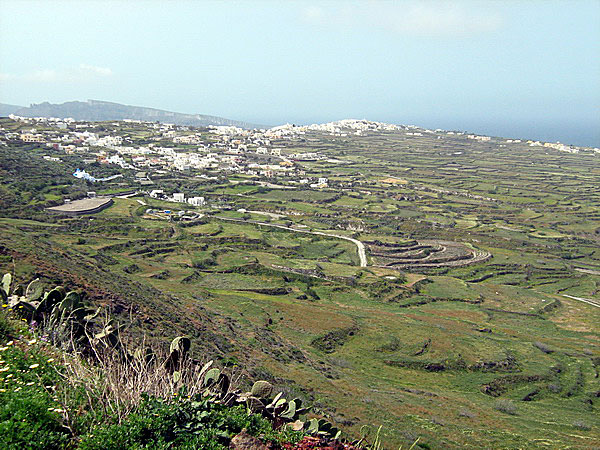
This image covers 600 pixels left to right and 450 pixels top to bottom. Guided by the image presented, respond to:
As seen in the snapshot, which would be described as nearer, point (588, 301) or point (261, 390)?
point (261, 390)

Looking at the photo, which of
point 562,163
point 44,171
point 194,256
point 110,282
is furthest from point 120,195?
point 562,163

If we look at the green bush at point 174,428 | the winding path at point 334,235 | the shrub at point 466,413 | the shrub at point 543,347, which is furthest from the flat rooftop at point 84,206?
the green bush at point 174,428

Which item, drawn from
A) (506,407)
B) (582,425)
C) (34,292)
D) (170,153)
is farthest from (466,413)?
(170,153)

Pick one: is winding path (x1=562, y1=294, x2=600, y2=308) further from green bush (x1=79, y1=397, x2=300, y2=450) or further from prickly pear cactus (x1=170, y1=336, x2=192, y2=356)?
green bush (x1=79, y1=397, x2=300, y2=450)

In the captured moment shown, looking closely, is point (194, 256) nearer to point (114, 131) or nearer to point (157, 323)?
point (157, 323)

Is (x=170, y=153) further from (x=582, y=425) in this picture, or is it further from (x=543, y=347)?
(x=582, y=425)

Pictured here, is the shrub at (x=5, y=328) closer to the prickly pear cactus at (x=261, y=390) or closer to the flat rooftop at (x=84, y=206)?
the prickly pear cactus at (x=261, y=390)
